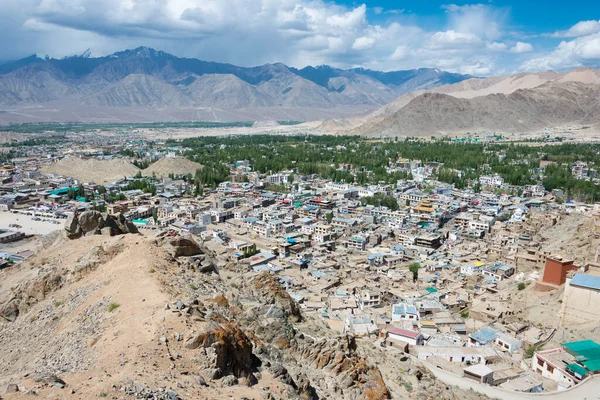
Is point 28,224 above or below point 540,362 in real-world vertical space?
below

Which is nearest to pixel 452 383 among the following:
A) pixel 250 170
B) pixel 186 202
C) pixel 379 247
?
pixel 379 247

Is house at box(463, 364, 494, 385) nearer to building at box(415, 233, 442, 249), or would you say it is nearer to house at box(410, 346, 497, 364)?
house at box(410, 346, 497, 364)

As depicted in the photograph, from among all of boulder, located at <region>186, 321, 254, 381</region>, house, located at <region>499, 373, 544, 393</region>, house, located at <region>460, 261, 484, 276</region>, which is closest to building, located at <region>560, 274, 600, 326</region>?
house, located at <region>499, 373, 544, 393</region>

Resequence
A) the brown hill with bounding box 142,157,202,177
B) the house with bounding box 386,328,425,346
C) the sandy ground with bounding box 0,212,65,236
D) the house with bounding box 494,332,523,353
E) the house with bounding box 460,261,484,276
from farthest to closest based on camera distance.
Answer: the brown hill with bounding box 142,157,202,177 < the sandy ground with bounding box 0,212,65,236 < the house with bounding box 460,261,484,276 < the house with bounding box 494,332,523,353 < the house with bounding box 386,328,425,346

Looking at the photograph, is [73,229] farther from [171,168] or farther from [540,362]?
[171,168]

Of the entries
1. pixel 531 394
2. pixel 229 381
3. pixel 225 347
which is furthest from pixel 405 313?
pixel 229 381

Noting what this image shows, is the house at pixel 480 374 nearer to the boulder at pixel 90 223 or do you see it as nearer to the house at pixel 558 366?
the house at pixel 558 366
